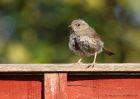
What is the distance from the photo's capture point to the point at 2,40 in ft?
26.6

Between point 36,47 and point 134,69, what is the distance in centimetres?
409

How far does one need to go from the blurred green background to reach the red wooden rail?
12.8 ft

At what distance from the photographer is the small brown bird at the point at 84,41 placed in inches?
217

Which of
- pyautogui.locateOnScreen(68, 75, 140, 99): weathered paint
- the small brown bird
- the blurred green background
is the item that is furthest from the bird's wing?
the blurred green background

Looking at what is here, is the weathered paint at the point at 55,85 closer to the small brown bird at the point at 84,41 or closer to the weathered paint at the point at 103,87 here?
the weathered paint at the point at 103,87

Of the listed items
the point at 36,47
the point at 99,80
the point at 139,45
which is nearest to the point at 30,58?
the point at 36,47

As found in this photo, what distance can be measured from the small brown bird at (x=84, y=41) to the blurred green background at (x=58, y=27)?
1.73 meters

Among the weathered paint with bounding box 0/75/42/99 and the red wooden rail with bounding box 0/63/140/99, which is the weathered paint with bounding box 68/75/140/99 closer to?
the red wooden rail with bounding box 0/63/140/99

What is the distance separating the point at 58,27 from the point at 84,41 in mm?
2393

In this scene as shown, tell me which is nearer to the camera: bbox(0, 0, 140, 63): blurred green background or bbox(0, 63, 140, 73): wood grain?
bbox(0, 63, 140, 73): wood grain

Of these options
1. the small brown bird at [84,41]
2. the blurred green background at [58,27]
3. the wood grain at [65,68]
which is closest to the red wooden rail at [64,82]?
the wood grain at [65,68]

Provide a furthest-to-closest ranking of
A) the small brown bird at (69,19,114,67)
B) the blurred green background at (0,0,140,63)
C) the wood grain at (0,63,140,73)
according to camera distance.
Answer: the blurred green background at (0,0,140,63) → the small brown bird at (69,19,114,67) → the wood grain at (0,63,140,73)

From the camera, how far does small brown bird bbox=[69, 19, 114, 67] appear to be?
217 inches

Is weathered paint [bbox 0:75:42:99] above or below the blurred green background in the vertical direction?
below
